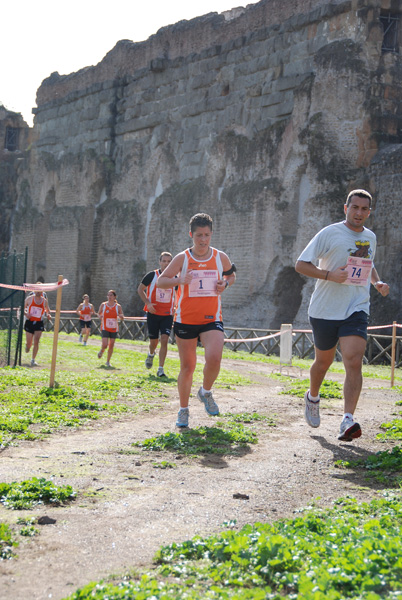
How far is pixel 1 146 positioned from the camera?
43188 millimetres

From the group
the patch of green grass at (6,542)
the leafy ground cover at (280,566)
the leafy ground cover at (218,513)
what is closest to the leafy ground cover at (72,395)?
the leafy ground cover at (218,513)

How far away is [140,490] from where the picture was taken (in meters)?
4.30

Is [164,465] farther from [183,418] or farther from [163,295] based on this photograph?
[163,295]

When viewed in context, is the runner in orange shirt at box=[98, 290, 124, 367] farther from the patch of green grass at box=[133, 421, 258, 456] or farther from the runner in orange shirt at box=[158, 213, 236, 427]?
the patch of green grass at box=[133, 421, 258, 456]

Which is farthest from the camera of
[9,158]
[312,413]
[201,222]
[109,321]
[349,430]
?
[9,158]

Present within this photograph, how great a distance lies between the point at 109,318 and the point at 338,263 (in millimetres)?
9342

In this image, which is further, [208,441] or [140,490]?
[208,441]

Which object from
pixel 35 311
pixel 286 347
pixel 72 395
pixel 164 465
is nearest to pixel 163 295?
pixel 72 395

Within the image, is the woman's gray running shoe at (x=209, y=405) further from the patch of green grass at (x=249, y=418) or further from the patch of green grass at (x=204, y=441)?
the patch of green grass at (x=249, y=418)

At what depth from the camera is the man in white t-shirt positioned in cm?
589

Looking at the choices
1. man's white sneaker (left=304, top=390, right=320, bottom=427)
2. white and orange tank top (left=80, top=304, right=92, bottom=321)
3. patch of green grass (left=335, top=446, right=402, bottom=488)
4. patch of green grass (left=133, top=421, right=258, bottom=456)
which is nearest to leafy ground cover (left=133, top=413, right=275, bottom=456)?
patch of green grass (left=133, top=421, right=258, bottom=456)

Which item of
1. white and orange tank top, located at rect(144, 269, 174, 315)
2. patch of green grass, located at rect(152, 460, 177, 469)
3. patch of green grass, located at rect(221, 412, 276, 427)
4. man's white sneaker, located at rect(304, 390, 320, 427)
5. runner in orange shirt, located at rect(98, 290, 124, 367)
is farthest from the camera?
runner in orange shirt, located at rect(98, 290, 124, 367)

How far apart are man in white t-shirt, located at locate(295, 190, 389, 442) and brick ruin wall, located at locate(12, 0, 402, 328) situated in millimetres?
15217

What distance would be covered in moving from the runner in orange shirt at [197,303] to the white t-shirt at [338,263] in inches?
35.8
